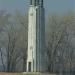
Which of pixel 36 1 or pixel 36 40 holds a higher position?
pixel 36 1

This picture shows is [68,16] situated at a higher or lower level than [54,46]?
higher

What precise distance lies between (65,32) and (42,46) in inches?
418

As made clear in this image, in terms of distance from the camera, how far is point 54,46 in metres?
54.5

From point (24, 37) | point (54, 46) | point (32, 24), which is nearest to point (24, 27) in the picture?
point (24, 37)

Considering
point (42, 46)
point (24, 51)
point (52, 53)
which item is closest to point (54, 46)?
point (52, 53)

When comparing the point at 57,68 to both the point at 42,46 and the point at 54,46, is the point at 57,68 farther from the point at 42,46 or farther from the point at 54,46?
the point at 42,46

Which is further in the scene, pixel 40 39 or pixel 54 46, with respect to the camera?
pixel 54 46

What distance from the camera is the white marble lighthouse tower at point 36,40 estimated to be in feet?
147

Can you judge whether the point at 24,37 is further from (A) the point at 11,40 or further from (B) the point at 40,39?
(B) the point at 40,39

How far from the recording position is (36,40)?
147 ft

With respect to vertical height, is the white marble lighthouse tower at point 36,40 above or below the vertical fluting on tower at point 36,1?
below

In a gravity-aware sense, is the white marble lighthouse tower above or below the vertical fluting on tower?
below

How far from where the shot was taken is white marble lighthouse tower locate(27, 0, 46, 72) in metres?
44.7

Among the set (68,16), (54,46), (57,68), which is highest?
(68,16)
